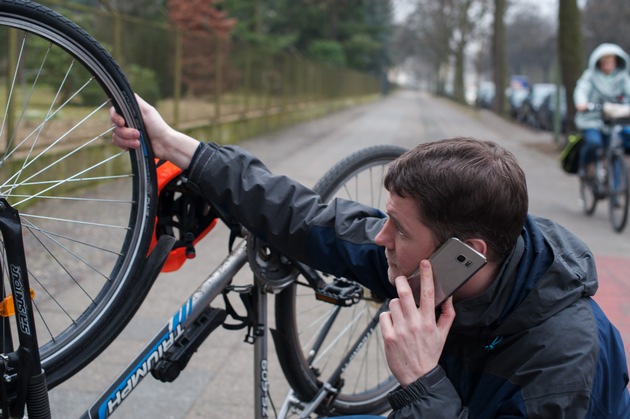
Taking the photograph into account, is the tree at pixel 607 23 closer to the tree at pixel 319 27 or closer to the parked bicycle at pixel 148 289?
the tree at pixel 319 27

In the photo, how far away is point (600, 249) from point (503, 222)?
5.67 m

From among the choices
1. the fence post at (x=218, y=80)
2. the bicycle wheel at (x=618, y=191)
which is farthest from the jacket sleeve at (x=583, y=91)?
the fence post at (x=218, y=80)

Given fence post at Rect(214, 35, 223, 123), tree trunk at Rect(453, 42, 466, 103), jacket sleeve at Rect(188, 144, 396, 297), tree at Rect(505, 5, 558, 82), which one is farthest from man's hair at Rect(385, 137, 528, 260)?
tree at Rect(505, 5, 558, 82)

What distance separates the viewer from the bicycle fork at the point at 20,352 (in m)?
1.73

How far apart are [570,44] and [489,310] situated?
14.1 meters

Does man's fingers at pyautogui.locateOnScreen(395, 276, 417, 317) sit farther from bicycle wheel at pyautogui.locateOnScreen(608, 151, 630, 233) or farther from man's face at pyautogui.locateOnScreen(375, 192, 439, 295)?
bicycle wheel at pyautogui.locateOnScreen(608, 151, 630, 233)

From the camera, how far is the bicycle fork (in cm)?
173

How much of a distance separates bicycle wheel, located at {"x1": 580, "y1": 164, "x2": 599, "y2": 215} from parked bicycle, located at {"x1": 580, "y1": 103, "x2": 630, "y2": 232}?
5cm

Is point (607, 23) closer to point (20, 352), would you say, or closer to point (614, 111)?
point (614, 111)

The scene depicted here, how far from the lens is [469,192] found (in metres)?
1.61

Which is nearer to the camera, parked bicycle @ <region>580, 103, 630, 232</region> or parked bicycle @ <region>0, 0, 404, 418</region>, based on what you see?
parked bicycle @ <region>0, 0, 404, 418</region>

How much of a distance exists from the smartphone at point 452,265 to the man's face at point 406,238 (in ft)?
0.15

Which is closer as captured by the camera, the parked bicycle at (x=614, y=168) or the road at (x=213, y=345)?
the road at (x=213, y=345)

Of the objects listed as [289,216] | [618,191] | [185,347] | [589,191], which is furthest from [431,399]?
[589,191]
